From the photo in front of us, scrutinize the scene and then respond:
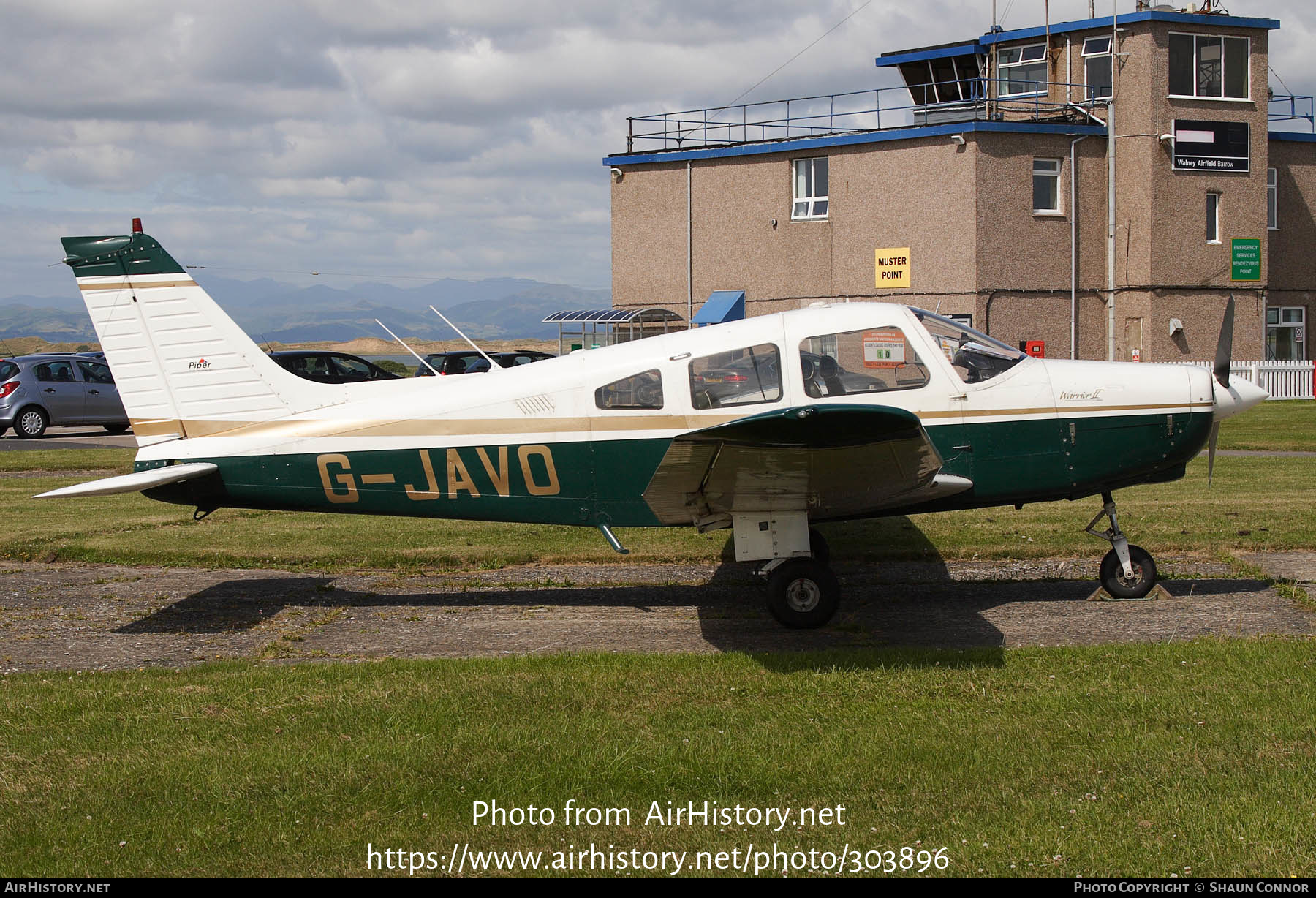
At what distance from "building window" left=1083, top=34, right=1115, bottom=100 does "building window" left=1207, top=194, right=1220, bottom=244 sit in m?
4.12

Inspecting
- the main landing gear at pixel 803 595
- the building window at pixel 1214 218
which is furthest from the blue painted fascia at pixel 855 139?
the main landing gear at pixel 803 595

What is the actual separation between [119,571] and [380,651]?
14.3 feet

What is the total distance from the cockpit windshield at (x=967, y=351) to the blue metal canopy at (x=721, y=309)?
1232cm

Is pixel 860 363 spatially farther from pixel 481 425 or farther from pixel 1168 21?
pixel 1168 21

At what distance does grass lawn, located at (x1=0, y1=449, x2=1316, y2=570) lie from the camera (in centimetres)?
1049

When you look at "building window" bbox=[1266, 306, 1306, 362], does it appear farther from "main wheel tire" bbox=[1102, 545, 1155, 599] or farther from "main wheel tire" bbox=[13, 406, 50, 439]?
"main wheel tire" bbox=[13, 406, 50, 439]

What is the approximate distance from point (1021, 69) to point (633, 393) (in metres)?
28.2

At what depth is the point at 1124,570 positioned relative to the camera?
841 cm

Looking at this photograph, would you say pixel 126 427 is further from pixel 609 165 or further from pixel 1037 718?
pixel 1037 718

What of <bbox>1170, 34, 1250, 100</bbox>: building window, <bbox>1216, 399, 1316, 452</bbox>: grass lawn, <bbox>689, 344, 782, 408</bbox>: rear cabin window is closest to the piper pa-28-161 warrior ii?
<bbox>689, 344, 782, 408</bbox>: rear cabin window

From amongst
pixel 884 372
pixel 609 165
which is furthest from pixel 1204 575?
pixel 609 165

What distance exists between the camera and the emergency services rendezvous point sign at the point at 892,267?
29.7m

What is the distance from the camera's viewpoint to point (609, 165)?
109 feet

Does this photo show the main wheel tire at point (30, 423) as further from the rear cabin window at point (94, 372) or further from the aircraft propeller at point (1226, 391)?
the aircraft propeller at point (1226, 391)
